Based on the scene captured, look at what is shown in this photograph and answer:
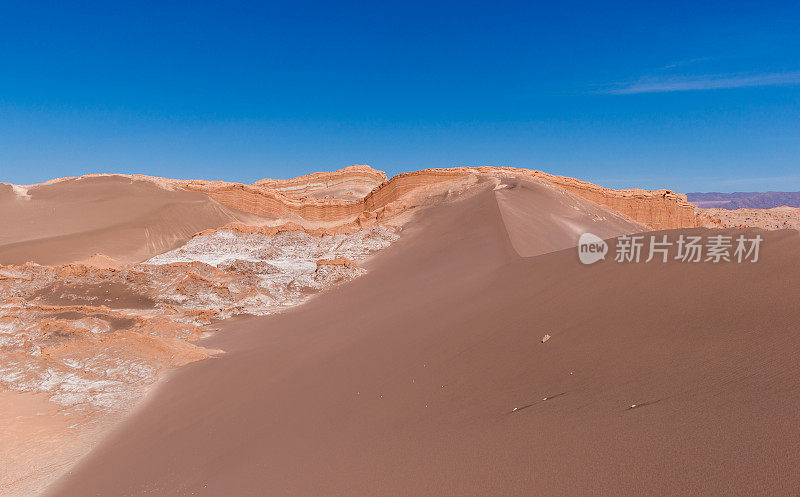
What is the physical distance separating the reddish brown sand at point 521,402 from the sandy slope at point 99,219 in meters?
19.5

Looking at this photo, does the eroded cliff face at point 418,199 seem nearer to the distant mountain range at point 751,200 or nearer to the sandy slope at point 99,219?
the sandy slope at point 99,219

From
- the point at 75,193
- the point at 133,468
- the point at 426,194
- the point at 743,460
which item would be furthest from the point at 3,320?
the point at 75,193

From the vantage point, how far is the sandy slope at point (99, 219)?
22017mm

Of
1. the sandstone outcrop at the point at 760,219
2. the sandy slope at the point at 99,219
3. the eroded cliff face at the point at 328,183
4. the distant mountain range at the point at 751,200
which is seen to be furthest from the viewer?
the distant mountain range at the point at 751,200

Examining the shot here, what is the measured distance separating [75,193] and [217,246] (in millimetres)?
16901

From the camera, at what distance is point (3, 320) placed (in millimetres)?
9594

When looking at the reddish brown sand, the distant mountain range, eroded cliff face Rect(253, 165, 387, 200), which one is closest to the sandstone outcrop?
eroded cliff face Rect(253, 165, 387, 200)

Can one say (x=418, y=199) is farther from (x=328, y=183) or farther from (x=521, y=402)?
(x=328, y=183)

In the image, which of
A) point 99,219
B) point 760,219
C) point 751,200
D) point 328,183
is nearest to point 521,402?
point 99,219

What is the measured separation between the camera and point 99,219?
2614cm

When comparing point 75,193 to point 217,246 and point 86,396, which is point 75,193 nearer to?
point 217,246

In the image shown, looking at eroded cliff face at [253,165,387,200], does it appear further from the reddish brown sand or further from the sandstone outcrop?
the reddish brown sand

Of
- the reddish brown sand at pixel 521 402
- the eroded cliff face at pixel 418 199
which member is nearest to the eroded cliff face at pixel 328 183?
the eroded cliff face at pixel 418 199

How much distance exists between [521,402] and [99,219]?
2943 cm
